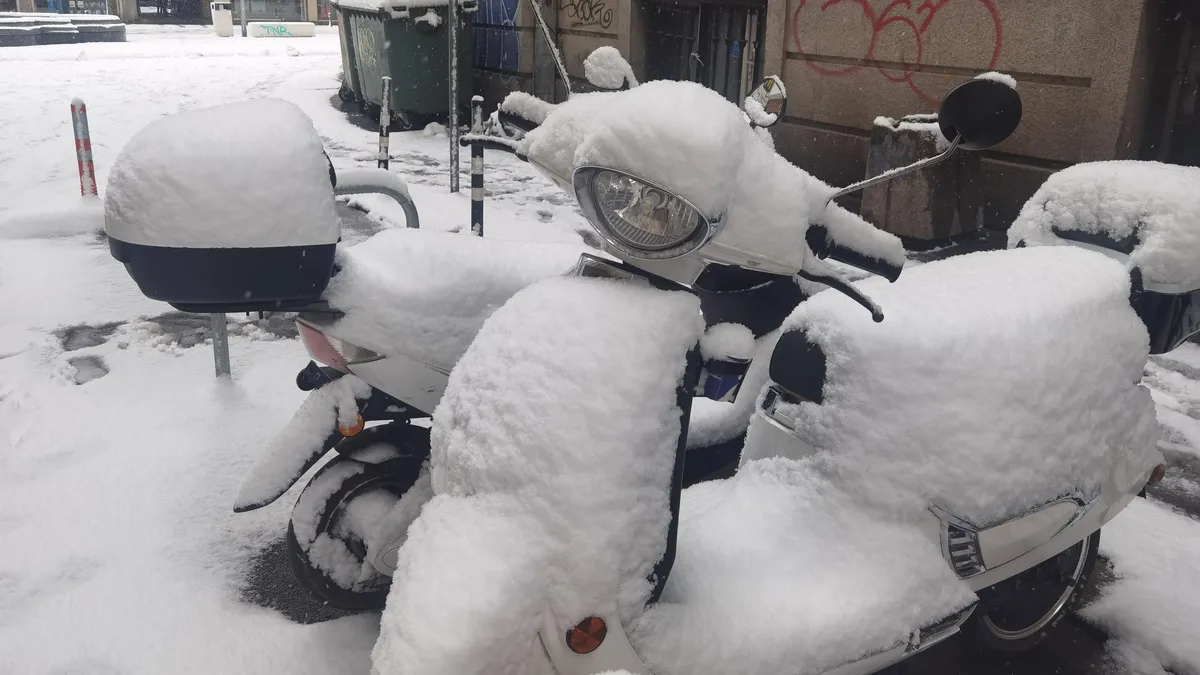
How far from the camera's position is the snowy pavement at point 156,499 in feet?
8.20

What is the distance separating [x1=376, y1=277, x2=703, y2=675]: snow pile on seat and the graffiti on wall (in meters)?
10.1

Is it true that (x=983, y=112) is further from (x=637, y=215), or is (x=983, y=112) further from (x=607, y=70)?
(x=607, y=70)

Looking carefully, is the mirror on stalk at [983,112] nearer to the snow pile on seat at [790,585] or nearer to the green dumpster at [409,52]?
the snow pile on seat at [790,585]

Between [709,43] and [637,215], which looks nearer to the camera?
[637,215]

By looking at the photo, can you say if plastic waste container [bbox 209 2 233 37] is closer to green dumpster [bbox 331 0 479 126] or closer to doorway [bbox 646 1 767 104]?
green dumpster [bbox 331 0 479 126]

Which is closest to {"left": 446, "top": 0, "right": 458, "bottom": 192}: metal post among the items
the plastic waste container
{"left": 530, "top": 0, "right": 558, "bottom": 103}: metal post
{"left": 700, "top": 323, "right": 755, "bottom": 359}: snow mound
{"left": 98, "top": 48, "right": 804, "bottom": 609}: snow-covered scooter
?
{"left": 530, "top": 0, "right": 558, "bottom": 103}: metal post

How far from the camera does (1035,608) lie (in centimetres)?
250

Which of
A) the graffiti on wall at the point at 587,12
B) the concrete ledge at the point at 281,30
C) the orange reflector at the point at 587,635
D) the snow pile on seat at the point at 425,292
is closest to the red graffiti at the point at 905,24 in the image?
the graffiti on wall at the point at 587,12

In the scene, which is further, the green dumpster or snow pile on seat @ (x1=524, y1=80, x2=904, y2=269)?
the green dumpster

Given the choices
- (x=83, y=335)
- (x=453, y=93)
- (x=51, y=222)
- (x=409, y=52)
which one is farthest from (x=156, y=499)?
(x=409, y=52)

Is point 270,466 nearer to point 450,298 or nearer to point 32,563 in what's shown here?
point 450,298

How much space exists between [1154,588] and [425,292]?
2.44 metres

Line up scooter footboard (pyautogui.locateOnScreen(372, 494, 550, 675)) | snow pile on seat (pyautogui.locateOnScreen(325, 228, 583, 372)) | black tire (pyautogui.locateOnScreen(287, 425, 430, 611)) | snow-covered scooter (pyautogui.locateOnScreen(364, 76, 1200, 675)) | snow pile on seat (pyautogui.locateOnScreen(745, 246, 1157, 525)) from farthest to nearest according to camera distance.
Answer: black tire (pyautogui.locateOnScreen(287, 425, 430, 611)) < snow pile on seat (pyautogui.locateOnScreen(325, 228, 583, 372)) < snow pile on seat (pyautogui.locateOnScreen(745, 246, 1157, 525)) < snow-covered scooter (pyautogui.locateOnScreen(364, 76, 1200, 675)) < scooter footboard (pyautogui.locateOnScreen(372, 494, 550, 675))

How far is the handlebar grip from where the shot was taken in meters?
1.75
